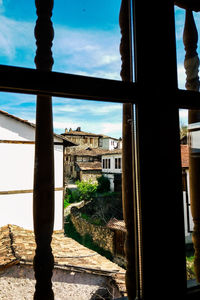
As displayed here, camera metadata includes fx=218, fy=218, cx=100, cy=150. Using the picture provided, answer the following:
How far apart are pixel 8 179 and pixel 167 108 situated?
970mm

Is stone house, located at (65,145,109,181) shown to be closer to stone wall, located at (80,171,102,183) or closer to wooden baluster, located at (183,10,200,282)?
stone wall, located at (80,171,102,183)

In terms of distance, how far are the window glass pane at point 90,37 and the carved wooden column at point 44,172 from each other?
8 centimetres

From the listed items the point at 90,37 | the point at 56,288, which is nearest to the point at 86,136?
the point at 90,37

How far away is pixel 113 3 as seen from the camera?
0.70 meters

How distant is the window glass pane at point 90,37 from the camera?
0.67 m

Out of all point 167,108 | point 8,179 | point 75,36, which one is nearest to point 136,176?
point 167,108

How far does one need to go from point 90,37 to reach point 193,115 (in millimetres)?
448

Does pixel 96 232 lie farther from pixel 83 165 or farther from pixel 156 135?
pixel 156 135

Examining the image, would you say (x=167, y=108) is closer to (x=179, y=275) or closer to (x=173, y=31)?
(x=173, y=31)

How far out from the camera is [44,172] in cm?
57

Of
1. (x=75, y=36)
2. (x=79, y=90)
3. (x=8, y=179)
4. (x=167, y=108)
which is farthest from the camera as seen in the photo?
(x=8, y=179)

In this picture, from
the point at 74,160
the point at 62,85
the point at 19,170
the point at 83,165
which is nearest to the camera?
the point at 62,85

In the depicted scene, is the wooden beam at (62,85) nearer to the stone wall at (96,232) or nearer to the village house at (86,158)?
the village house at (86,158)

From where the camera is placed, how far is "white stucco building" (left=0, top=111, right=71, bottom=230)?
0.98m
